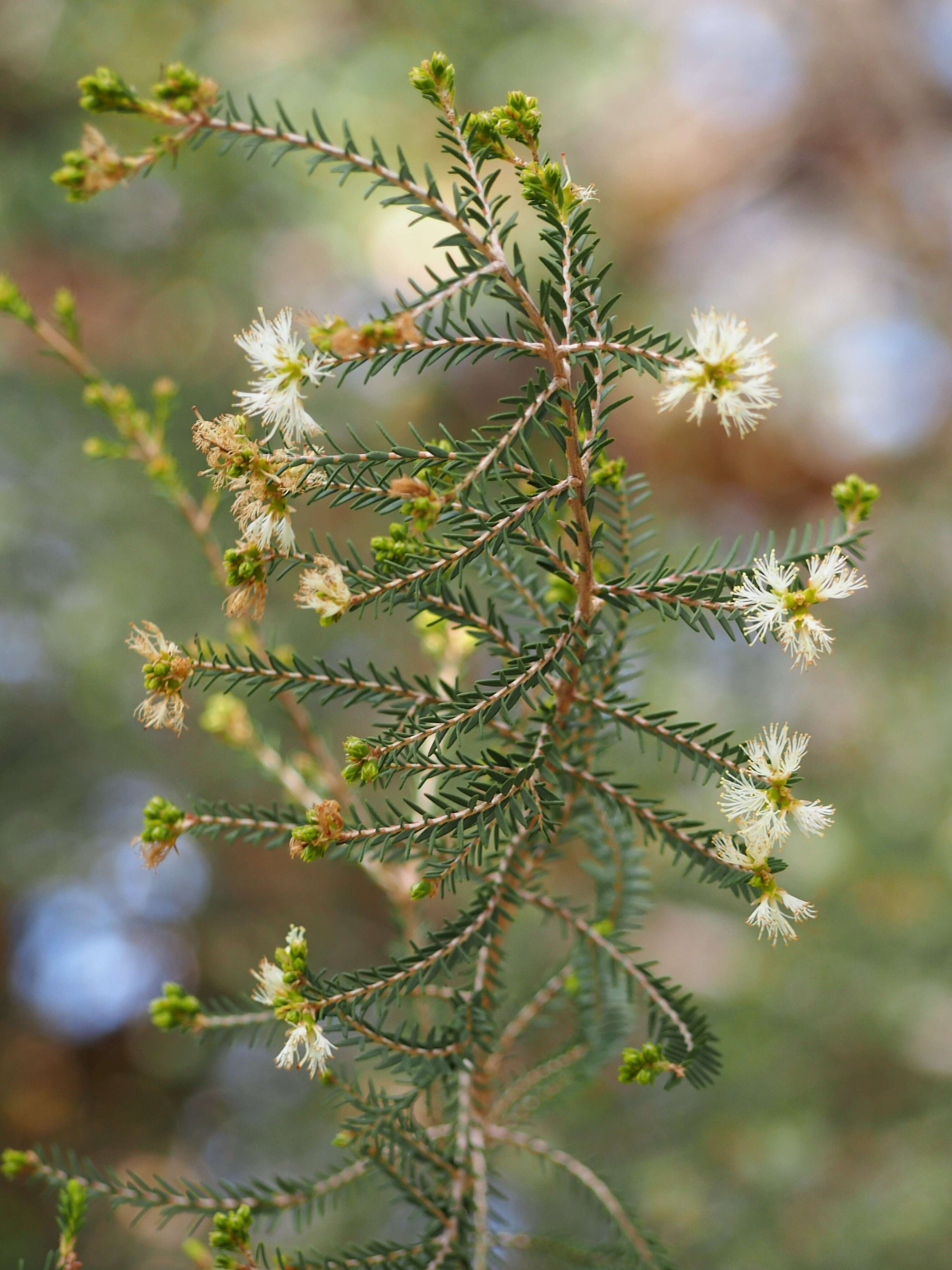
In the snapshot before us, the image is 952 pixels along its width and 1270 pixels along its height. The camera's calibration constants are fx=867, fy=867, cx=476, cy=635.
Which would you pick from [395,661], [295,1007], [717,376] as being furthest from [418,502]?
[395,661]

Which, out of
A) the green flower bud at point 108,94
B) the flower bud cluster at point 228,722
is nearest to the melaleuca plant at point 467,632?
the green flower bud at point 108,94

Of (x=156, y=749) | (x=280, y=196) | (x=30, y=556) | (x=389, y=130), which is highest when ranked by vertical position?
(x=389, y=130)

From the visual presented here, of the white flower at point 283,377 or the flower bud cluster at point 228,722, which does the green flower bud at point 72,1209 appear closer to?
the flower bud cluster at point 228,722

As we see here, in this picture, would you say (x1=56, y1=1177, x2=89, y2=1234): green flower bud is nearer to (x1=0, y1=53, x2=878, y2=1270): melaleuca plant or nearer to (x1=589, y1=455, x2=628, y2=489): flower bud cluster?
(x1=0, y1=53, x2=878, y2=1270): melaleuca plant

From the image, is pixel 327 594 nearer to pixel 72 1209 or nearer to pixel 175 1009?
pixel 175 1009

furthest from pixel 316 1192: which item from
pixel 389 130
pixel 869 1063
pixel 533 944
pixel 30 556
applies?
pixel 389 130

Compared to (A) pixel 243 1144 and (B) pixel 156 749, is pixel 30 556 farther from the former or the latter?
(A) pixel 243 1144
